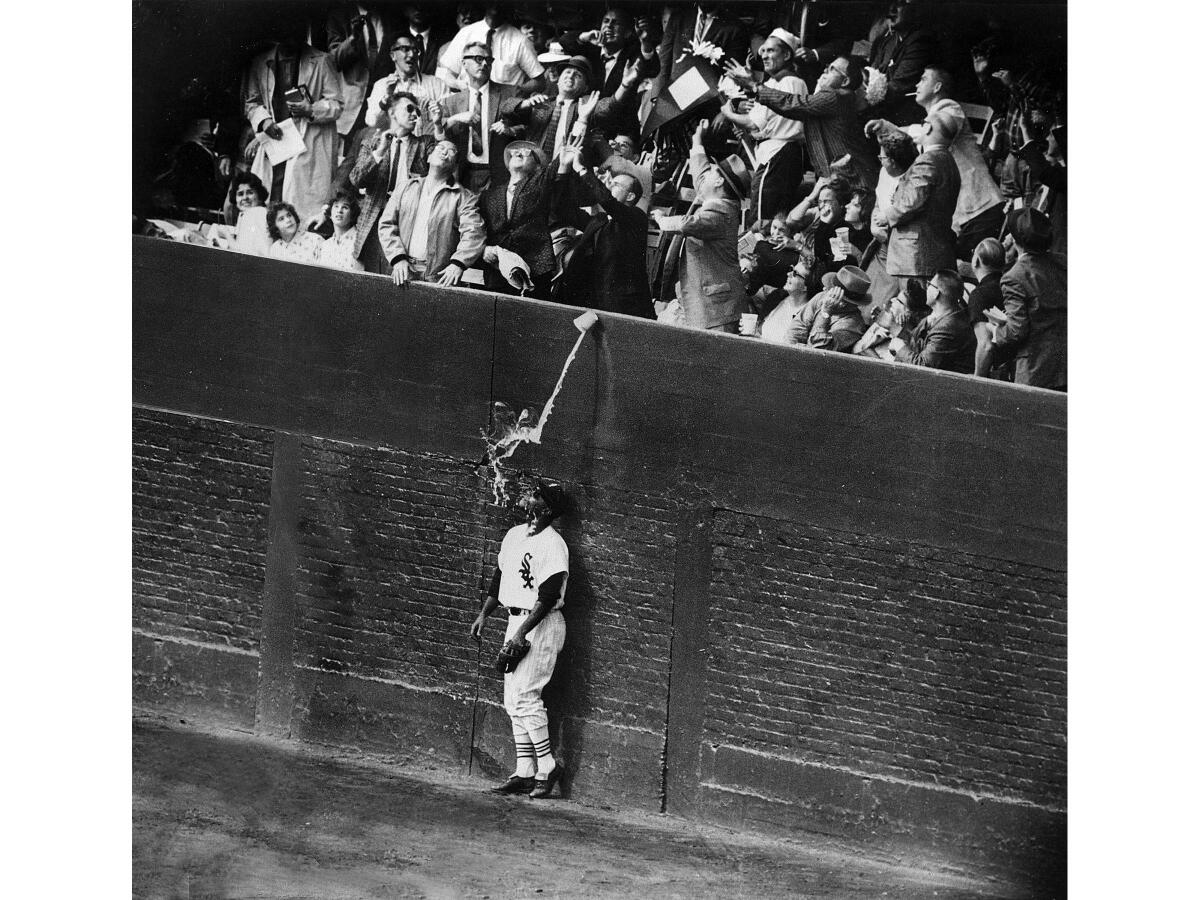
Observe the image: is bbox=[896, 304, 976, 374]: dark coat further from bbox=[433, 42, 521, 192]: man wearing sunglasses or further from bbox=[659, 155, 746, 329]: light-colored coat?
bbox=[433, 42, 521, 192]: man wearing sunglasses

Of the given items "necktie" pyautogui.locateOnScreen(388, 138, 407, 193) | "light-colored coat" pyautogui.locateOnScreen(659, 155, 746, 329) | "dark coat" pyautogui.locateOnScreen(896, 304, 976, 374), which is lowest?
"dark coat" pyautogui.locateOnScreen(896, 304, 976, 374)

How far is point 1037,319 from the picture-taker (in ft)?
15.8

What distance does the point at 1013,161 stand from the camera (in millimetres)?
4812

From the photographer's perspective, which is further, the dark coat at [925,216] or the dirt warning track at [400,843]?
the dirt warning track at [400,843]

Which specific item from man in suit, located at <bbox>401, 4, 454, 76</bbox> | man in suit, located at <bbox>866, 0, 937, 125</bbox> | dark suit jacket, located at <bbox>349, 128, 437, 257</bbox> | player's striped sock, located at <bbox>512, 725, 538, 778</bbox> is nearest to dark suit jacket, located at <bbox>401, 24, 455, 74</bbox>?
man in suit, located at <bbox>401, 4, 454, 76</bbox>

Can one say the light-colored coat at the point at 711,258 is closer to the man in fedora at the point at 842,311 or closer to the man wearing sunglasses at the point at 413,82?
the man in fedora at the point at 842,311

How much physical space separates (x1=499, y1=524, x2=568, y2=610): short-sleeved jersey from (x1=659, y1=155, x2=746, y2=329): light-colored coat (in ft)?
3.37

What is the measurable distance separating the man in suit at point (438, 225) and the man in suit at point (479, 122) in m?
0.05

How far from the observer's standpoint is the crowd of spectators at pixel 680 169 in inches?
191

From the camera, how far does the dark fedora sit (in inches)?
197

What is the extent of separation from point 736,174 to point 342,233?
1.59m

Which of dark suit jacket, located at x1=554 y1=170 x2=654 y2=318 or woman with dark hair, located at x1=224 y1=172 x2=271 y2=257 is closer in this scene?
dark suit jacket, located at x1=554 y1=170 x2=654 y2=318

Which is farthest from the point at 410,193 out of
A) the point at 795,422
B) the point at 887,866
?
the point at 887,866

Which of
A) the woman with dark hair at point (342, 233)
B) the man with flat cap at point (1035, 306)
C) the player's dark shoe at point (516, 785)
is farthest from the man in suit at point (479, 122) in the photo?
the player's dark shoe at point (516, 785)
